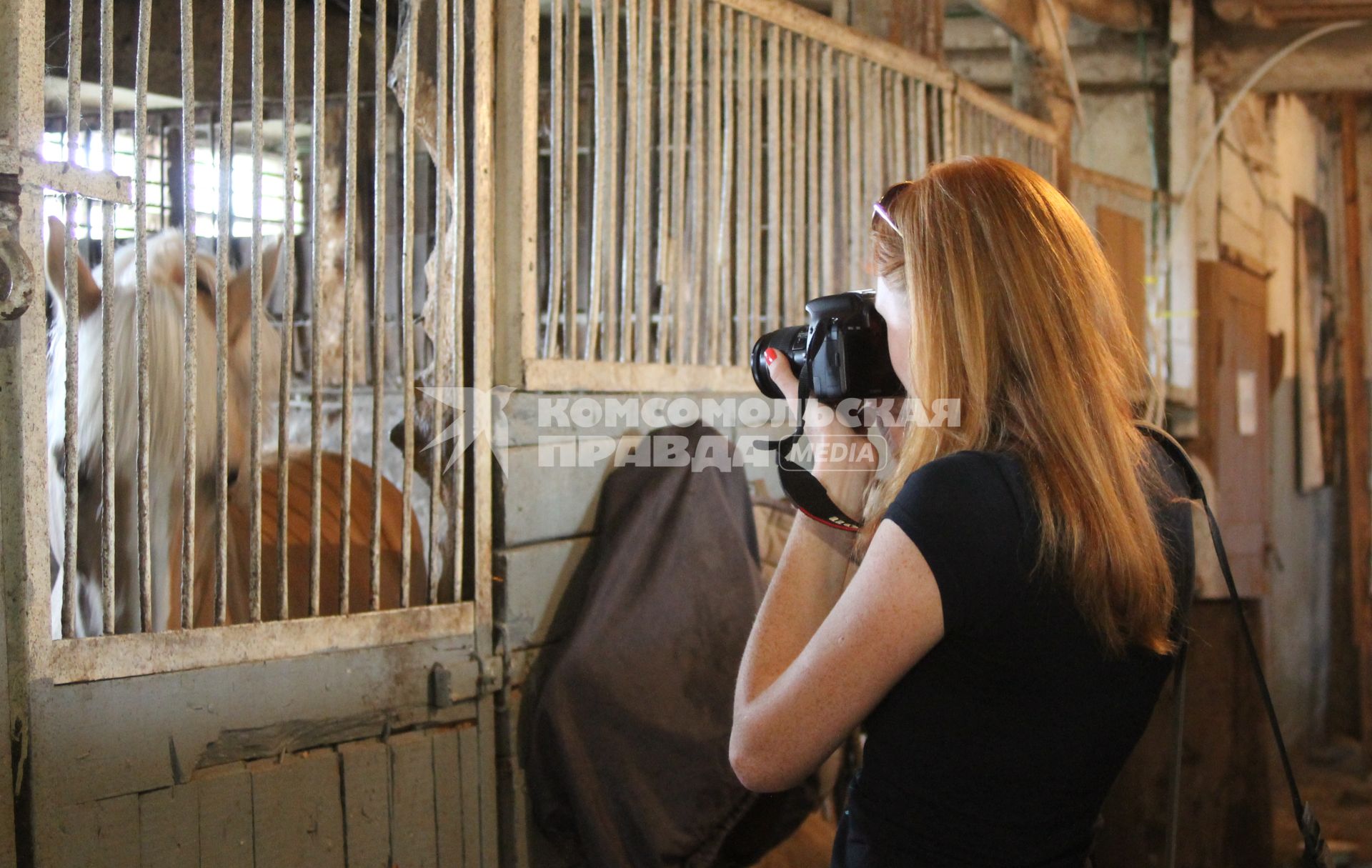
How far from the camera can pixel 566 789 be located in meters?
1.74

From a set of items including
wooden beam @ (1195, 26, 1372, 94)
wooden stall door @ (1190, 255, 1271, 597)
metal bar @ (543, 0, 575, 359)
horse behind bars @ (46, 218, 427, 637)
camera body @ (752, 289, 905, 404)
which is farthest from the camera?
wooden stall door @ (1190, 255, 1271, 597)

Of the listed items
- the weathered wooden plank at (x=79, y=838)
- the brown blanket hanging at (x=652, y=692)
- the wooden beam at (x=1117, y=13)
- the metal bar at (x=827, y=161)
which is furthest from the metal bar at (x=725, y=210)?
the wooden beam at (x=1117, y=13)

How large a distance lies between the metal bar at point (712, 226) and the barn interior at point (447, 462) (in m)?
0.01

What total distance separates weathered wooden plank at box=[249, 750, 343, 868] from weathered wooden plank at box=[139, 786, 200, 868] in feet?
0.28

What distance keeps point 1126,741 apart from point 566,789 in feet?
3.33

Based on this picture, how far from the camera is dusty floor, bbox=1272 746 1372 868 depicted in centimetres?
371

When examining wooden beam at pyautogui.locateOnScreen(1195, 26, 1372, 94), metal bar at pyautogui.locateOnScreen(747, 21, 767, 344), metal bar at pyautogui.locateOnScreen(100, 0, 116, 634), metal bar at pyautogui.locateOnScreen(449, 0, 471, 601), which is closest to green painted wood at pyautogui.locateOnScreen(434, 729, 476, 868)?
metal bar at pyautogui.locateOnScreen(449, 0, 471, 601)

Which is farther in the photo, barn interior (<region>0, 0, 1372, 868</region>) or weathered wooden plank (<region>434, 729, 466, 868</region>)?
weathered wooden plank (<region>434, 729, 466, 868</region>)

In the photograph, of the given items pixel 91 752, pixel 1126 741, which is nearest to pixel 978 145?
pixel 1126 741

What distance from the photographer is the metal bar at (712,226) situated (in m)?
2.23

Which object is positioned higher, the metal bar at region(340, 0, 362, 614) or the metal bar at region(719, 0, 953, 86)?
the metal bar at region(719, 0, 953, 86)

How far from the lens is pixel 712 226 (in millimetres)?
2256

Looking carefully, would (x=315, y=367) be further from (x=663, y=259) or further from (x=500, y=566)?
(x=663, y=259)

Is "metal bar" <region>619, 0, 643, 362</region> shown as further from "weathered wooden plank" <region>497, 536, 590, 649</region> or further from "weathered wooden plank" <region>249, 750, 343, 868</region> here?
"weathered wooden plank" <region>249, 750, 343, 868</region>
